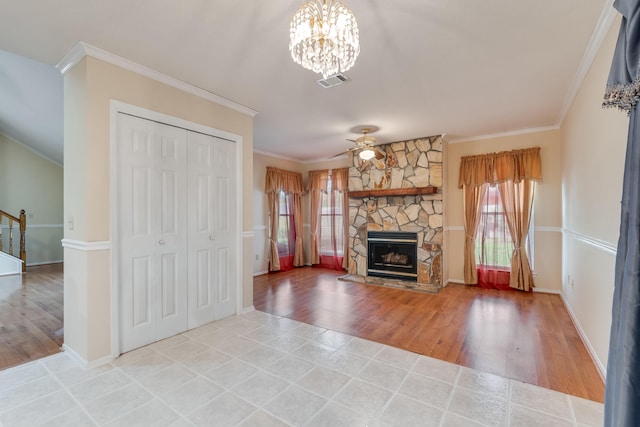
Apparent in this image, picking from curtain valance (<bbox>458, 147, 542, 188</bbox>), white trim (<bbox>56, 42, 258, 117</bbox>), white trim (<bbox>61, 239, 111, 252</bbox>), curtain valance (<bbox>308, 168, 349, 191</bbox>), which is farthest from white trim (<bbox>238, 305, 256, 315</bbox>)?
curtain valance (<bbox>458, 147, 542, 188</bbox>)

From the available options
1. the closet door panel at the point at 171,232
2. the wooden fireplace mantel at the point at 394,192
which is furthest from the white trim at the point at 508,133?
the closet door panel at the point at 171,232

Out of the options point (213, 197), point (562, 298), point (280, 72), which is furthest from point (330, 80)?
point (562, 298)

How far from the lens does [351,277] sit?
5656 mm

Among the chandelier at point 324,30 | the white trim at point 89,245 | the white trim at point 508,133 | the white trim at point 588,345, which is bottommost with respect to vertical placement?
the white trim at point 588,345

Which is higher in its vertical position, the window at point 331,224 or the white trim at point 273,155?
the white trim at point 273,155

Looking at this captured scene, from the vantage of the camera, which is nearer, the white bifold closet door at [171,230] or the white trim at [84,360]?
the white trim at [84,360]

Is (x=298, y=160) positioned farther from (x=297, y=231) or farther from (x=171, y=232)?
(x=171, y=232)

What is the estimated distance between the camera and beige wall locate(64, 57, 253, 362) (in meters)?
2.36

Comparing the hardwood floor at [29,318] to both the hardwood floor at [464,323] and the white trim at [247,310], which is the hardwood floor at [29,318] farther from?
the hardwood floor at [464,323]

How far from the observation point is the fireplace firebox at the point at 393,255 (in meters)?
5.13

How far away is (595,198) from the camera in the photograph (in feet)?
8.00

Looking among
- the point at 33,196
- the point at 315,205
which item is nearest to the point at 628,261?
the point at 315,205

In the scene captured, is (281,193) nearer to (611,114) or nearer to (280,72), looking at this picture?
(280,72)

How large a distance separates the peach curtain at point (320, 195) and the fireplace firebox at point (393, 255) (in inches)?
37.6
